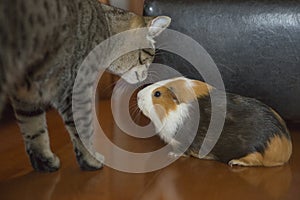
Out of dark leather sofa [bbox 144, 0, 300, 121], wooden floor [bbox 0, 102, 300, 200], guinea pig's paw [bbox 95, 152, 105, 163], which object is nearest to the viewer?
wooden floor [bbox 0, 102, 300, 200]

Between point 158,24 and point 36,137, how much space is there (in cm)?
37

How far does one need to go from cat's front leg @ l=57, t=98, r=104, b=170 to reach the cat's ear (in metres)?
0.27

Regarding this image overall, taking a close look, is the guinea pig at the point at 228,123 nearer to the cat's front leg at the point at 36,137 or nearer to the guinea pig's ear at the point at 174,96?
the guinea pig's ear at the point at 174,96

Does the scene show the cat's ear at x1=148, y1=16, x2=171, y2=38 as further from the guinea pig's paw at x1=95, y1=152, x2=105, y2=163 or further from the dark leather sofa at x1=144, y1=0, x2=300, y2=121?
the guinea pig's paw at x1=95, y1=152, x2=105, y2=163

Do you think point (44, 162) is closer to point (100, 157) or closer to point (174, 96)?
point (100, 157)

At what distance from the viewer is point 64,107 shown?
1.07m

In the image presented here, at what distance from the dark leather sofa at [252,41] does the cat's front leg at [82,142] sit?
1.11 feet

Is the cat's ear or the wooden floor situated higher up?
the cat's ear

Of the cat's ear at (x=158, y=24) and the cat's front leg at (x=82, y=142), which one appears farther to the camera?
the cat's ear at (x=158, y=24)

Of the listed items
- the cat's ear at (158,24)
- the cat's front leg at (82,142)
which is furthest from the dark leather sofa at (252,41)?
the cat's front leg at (82,142)

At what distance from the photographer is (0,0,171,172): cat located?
75cm

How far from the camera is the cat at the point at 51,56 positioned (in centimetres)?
75

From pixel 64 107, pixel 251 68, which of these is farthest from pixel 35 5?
pixel 251 68

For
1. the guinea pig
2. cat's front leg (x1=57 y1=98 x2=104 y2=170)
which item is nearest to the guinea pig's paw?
cat's front leg (x1=57 y1=98 x2=104 y2=170)
